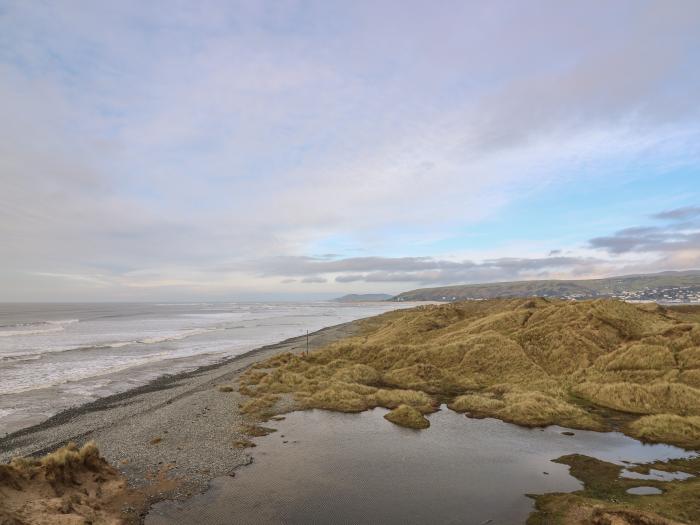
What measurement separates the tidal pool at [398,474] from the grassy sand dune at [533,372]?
3589 mm

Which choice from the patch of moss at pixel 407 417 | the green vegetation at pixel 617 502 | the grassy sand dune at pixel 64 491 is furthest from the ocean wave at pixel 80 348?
the green vegetation at pixel 617 502

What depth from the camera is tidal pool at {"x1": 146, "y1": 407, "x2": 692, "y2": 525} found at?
17.9 metres

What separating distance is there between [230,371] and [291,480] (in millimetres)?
34309

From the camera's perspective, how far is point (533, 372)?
4178cm

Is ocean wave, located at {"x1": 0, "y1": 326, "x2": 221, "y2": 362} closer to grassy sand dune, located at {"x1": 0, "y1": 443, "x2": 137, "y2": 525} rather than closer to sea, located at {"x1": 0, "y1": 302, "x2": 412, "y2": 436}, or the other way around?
sea, located at {"x1": 0, "y1": 302, "x2": 412, "y2": 436}

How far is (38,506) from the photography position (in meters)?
15.3

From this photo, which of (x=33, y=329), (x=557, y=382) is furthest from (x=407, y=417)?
(x=33, y=329)

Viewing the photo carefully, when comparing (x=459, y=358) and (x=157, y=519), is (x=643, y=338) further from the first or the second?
(x=157, y=519)

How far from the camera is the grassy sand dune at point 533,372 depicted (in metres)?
31.3

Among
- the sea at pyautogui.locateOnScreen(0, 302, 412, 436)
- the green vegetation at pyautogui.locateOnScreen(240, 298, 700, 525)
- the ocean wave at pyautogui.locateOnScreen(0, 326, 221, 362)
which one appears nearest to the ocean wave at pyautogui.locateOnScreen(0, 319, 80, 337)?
the sea at pyautogui.locateOnScreen(0, 302, 412, 436)

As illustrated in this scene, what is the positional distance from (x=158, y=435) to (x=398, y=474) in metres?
17.3

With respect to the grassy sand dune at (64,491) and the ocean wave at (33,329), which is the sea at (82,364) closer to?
the ocean wave at (33,329)

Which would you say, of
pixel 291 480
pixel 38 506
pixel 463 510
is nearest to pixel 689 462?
pixel 463 510

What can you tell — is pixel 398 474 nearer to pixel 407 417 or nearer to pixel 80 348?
pixel 407 417
